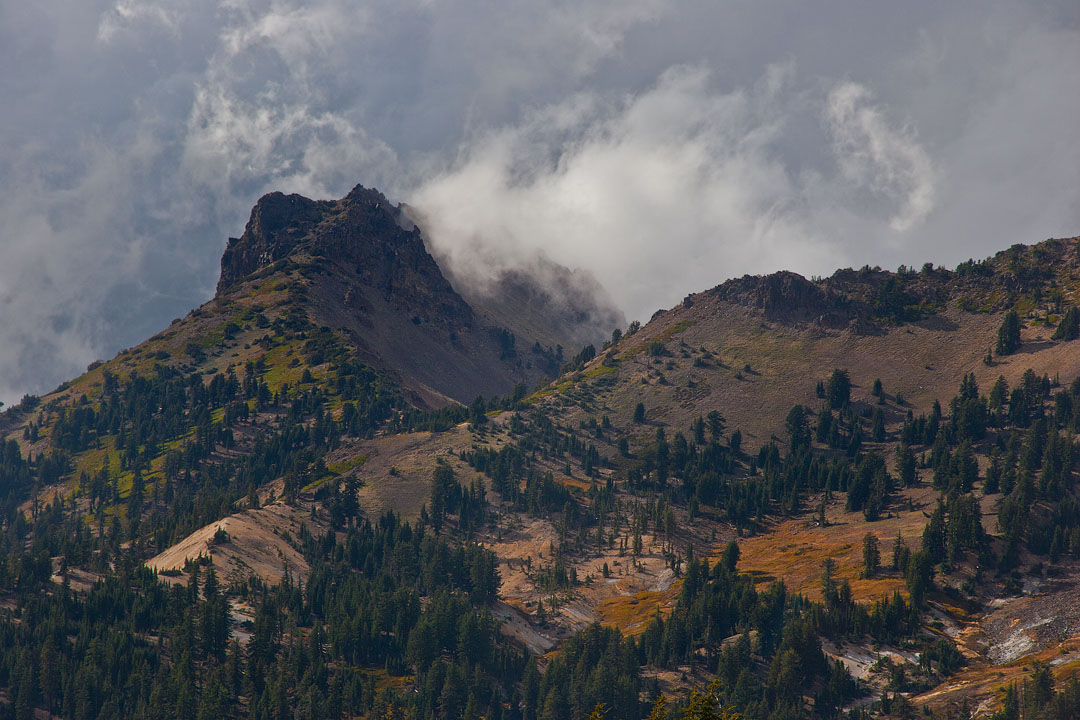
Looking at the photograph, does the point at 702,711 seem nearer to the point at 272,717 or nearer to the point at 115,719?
the point at 272,717

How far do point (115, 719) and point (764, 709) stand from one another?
11870 cm

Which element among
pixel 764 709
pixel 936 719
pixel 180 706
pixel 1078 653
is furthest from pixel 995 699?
pixel 180 706

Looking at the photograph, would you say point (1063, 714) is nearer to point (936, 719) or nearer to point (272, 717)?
point (936, 719)

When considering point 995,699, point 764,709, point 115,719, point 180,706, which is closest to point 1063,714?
point 995,699

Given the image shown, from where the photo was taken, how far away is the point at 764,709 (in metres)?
198

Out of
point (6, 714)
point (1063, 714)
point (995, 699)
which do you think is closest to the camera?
point (1063, 714)

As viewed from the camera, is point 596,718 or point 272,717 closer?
point 596,718

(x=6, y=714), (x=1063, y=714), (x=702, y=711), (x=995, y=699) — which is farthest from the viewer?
(x=6, y=714)

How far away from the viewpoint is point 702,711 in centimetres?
8656

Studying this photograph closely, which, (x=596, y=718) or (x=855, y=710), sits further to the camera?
(x=855, y=710)

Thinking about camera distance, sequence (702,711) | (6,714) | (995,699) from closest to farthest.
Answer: (702,711)
(995,699)
(6,714)

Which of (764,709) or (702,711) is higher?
(702,711)

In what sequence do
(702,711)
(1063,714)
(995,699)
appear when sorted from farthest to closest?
(995,699) → (1063,714) → (702,711)

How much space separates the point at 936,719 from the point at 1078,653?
32537 millimetres
